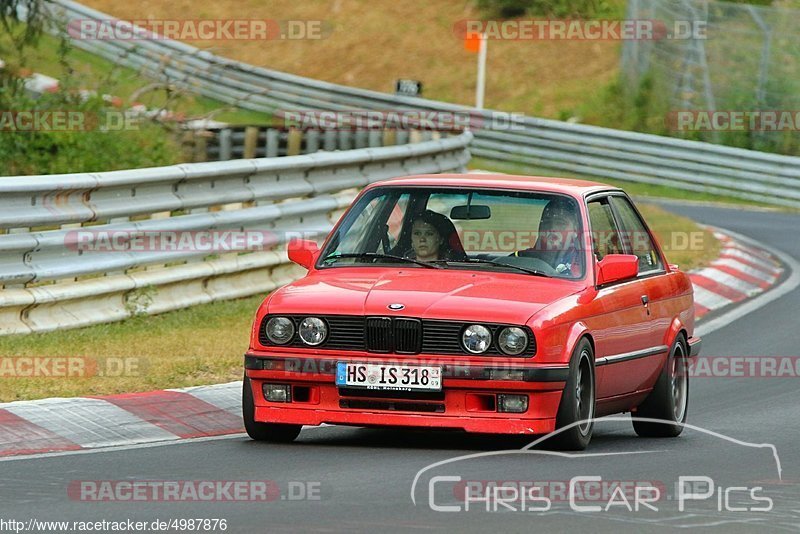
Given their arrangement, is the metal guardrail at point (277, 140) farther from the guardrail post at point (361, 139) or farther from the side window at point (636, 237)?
the side window at point (636, 237)

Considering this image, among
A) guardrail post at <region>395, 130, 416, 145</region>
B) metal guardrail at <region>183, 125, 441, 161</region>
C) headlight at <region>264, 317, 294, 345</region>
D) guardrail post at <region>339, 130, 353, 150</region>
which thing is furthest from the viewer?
guardrail post at <region>339, 130, 353, 150</region>

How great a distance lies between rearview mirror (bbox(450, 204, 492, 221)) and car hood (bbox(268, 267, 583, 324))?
380 mm

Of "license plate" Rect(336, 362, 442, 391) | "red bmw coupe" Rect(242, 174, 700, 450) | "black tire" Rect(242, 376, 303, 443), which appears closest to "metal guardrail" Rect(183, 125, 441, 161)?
"red bmw coupe" Rect(242, 174, 700, 450)

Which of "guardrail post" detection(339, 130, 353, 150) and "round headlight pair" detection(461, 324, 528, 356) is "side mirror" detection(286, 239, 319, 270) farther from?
"guardrail post" detection(339, 130, 353, 150)

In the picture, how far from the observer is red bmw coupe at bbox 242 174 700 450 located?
26.8ft

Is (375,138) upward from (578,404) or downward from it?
upward

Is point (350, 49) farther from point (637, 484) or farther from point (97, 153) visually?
point (637, 484)

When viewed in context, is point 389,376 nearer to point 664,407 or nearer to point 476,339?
point 476,339

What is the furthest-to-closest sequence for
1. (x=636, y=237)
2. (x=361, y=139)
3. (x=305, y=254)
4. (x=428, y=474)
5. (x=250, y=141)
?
(x=250, y=141), (x=361, y=139), (x=636, y=237), (x=305, y=254), (x=428, y=474)

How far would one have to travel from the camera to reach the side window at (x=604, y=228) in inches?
374

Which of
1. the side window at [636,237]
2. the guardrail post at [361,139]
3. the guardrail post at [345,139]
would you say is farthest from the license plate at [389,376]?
the guardrail post at [345,139]

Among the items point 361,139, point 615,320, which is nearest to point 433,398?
point 615,320

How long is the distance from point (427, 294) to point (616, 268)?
1.19m

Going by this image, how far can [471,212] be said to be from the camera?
924 centimetres
